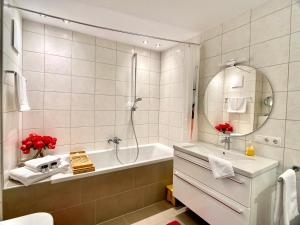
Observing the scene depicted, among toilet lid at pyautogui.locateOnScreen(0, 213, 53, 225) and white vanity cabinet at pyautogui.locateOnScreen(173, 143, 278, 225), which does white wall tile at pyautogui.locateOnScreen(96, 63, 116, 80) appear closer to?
white vanity cabinet at pyautogui.locateOnScreen(173, 143, 278, 225)

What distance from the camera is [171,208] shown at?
6.97 feet

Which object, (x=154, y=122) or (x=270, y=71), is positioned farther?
(x=154, y=122)

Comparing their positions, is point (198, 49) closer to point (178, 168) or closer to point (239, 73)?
point (239, 73)

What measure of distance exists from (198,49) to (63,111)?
206cm

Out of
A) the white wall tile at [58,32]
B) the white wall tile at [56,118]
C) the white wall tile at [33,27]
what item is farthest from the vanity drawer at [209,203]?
the white wall tile at [33,27]

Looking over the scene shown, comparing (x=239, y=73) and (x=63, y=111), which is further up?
(x=239, y=73)

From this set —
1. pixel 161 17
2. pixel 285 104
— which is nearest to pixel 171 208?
pixel 285 104

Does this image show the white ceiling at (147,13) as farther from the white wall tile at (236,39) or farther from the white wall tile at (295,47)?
the white wall tile at (295,47)

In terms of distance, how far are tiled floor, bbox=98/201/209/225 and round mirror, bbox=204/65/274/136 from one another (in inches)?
44.1

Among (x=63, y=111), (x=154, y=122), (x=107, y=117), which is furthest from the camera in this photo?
(x=154, y=122)

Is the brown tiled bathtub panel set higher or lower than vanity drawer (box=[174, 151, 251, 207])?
lower

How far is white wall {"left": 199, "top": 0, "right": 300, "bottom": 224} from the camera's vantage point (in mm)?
1370

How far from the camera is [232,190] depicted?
1335mm

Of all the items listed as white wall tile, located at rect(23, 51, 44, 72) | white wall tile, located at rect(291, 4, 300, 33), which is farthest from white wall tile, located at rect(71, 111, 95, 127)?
white wall tile, located at rect(291, 4, 300, 33)
